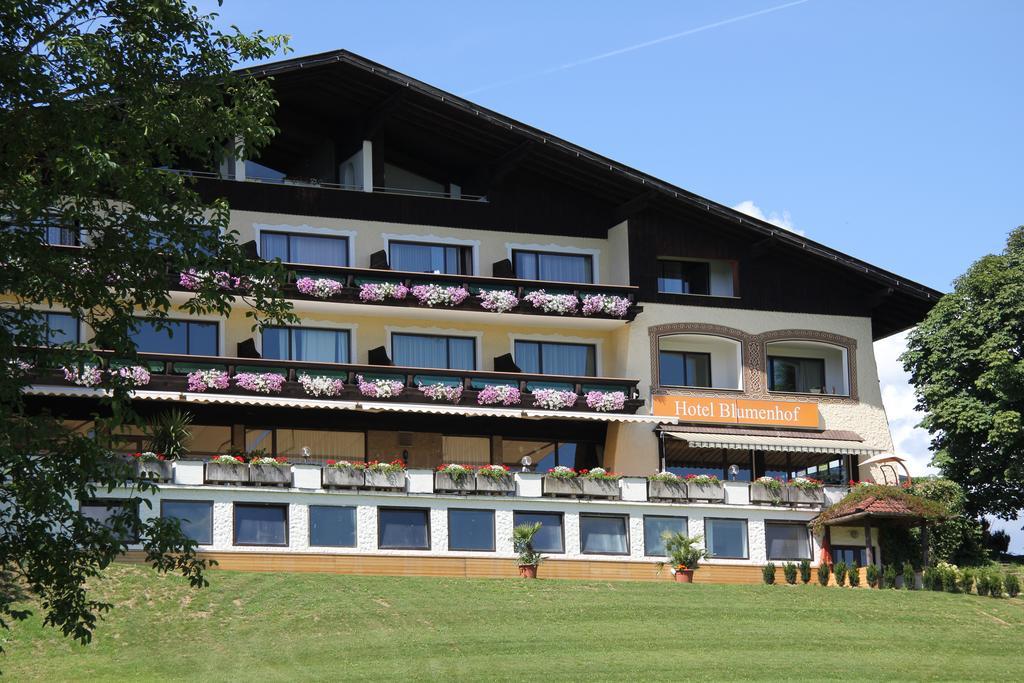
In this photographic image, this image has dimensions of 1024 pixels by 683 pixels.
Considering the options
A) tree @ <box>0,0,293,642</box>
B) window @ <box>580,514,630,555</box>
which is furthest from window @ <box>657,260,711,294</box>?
tree @ <box>0,0,293,642</box>

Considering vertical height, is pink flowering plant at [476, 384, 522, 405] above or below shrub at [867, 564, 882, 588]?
above

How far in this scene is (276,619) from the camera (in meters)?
36.4

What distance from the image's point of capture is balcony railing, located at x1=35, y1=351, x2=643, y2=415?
48.0 m

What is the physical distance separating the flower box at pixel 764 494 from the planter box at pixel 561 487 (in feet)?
18.0

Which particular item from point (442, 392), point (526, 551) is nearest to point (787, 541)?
point (526, 551)

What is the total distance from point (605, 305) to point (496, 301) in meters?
3.53

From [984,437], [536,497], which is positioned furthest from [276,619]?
[984,437]

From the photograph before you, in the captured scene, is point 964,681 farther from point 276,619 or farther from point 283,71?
point 283,71

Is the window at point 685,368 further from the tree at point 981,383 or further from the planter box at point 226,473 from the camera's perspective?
the planter box at point 226,473

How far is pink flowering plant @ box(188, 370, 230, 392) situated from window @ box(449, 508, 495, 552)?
7.69m

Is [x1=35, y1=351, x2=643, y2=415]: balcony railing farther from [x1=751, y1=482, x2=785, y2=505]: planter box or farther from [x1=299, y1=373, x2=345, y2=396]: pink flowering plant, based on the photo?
[x1=751, y1=482, x2=785, y2=505]: planter box

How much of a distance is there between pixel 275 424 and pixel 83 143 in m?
25.7

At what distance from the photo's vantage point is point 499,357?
5353 centimetres

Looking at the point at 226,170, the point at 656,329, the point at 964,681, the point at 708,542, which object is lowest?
the point at 964,681
